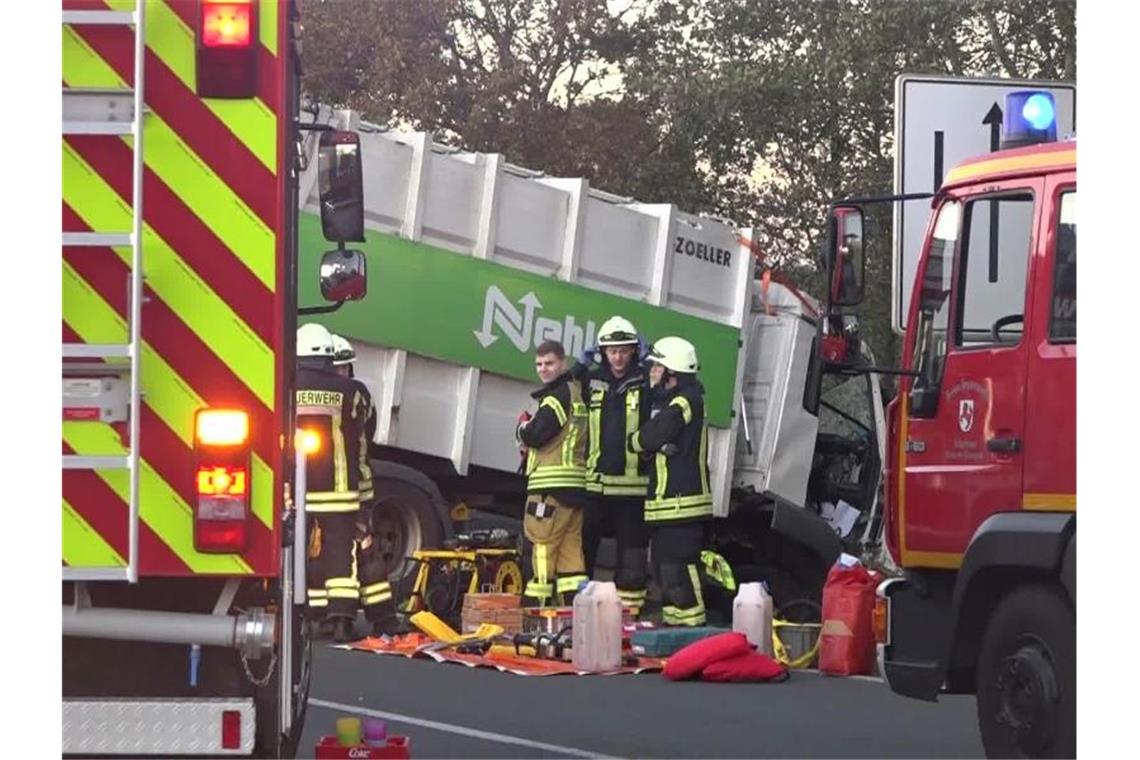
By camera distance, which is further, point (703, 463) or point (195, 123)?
point (703, 463)

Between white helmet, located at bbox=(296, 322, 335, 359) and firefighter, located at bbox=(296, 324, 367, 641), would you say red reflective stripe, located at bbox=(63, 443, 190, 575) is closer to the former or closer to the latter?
firefighter, located at bbox=(296, 324, 367, 641)

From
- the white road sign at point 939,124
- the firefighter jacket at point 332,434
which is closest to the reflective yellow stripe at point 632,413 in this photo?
the firefighter jacket at point 332,434

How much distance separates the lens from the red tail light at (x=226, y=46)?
20.4 ft

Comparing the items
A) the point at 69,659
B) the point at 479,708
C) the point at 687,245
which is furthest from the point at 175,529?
the point at 687,245

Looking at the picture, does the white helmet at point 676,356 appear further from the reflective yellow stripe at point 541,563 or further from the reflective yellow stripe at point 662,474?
the reflective yellow stripe at point 541,563

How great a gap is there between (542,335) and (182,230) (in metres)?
9.77

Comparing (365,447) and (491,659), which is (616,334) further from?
(491,659)

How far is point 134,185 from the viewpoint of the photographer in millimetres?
6086

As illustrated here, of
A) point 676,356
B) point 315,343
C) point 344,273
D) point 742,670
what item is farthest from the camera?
point 676,356

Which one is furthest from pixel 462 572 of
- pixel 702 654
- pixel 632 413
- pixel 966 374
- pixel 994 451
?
pixel 994 451

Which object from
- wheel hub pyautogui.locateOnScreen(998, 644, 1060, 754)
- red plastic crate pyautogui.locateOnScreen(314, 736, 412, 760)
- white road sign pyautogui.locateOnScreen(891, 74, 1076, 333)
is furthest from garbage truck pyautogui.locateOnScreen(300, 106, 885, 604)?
red plastic crate pyautogui.locateOnScreen(314, 736, 412, 760)

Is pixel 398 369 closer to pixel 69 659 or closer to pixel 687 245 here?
pixel 687 245

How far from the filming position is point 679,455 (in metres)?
14.0

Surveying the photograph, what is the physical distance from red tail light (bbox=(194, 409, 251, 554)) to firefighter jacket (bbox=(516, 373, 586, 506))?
819 cm
